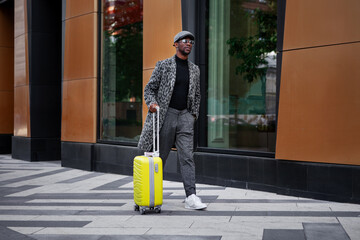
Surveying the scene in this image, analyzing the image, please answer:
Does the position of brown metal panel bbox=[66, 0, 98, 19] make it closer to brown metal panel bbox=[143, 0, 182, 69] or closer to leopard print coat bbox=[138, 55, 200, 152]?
brown metal panel bbox=[143, 0, 182, 69]

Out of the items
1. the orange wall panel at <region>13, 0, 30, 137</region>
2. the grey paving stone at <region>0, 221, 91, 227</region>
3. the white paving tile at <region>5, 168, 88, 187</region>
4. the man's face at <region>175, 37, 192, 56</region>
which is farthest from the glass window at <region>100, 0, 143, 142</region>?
the grey paving stone at <region>0, 221, 91, 227</region>

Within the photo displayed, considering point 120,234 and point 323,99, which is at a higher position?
point 323,99

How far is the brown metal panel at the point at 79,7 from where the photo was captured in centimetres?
1037

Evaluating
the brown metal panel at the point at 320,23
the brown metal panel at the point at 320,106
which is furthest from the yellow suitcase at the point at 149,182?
the brown metal panel at the point at 320,23

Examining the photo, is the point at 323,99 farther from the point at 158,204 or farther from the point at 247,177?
the point at 158,204

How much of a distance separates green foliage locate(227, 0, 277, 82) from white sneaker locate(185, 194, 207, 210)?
3.15m

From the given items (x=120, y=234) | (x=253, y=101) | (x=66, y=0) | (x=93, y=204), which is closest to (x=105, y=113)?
(x=66, y=0)

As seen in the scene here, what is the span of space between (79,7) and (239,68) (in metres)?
4.30

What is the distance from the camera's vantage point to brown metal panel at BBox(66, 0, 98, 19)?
10.4 metres

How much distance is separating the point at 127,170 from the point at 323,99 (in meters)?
4.40

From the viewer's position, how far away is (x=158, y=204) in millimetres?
5391

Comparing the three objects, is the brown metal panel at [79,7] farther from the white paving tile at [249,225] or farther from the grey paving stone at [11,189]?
the white paving tile at [249,225]

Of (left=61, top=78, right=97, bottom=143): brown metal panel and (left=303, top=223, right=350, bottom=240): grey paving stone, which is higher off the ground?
(left=61, top=78, right=97, bottom=143): brown metal panel

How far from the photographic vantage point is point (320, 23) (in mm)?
6258
